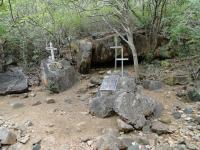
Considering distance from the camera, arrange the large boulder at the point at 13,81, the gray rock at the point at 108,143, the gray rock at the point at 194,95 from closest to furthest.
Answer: the gray rock at the point at 108,143
the gray rock at the point at 194,95
the large boulder at the point at 13,81

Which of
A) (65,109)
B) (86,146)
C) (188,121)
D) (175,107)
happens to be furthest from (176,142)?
(65,109)

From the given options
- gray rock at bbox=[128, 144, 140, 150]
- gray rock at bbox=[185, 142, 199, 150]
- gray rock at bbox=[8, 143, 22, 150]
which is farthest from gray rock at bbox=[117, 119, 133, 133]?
gray rock at bbox=[8, 143, 22, 150]

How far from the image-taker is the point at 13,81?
7.23 meters

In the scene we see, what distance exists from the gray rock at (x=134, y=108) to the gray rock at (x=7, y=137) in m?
1.79

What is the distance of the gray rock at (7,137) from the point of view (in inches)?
196

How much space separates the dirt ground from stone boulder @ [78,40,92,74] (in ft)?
1.70

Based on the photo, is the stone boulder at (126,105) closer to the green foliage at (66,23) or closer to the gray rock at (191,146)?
the gray rock at (191,146)

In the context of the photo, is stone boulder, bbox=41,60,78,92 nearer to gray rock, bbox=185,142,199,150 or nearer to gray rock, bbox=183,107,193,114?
gray rock, bbox=183,107,193,114

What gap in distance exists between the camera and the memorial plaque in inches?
221

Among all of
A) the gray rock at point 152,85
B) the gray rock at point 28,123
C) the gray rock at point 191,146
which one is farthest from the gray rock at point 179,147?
the gray rock at point 28,123

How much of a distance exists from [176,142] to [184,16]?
266cm

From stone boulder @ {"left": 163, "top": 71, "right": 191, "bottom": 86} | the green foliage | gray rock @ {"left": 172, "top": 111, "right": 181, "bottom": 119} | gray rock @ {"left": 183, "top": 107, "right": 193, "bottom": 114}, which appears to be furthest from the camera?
the green foliage

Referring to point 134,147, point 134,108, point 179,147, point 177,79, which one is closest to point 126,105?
point 134,108

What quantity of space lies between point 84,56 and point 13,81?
1.82m
